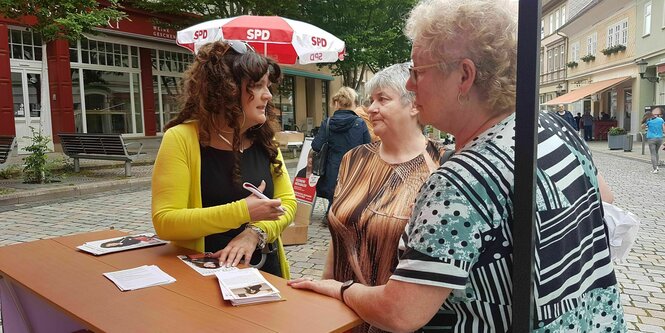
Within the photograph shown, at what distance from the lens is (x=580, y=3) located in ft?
5.47

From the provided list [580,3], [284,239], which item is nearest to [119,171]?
[284,239]

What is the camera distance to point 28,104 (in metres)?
15.0

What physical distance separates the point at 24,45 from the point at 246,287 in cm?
1640

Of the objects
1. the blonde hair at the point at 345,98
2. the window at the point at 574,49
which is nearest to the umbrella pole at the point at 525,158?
the window at the point at 574,49

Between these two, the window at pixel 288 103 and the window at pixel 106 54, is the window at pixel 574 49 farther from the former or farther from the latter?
the window at pixel 288 103

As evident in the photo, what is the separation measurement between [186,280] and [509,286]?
3.65ft

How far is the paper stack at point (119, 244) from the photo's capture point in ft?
7.06

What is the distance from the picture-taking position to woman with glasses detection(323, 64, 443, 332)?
1962mm

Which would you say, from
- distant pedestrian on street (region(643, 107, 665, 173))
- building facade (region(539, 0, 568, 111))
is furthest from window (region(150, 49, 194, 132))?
building facade (region(539, 0, 568, 111))

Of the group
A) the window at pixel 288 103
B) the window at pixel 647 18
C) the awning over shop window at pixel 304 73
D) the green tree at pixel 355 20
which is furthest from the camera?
the window at pixel 288 103

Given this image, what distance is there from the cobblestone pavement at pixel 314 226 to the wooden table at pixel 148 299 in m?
2.63

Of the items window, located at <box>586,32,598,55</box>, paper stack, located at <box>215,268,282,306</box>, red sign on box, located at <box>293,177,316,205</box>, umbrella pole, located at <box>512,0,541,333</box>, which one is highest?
window, located at <box>586,32,598,55</box>

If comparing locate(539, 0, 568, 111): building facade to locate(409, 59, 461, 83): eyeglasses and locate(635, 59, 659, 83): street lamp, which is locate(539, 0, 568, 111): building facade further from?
locate(635, 59, 659, 83): street lamp

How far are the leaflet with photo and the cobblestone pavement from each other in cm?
258
